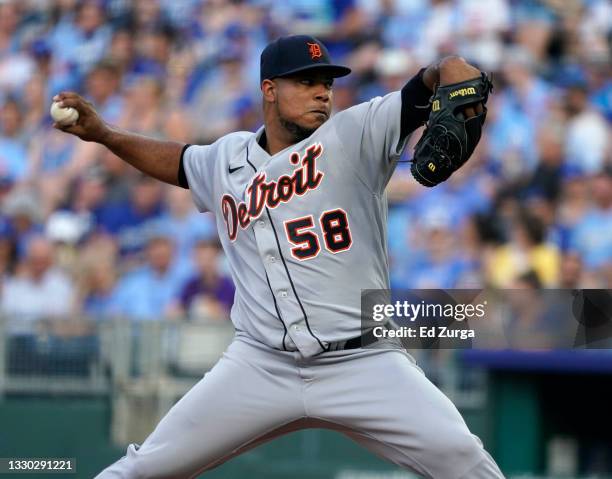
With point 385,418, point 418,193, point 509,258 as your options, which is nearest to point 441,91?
point 385,418

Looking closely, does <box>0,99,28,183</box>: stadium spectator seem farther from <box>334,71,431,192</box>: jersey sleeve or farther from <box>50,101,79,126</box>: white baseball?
<box>334,71,431,192</box>: jersey sleeve

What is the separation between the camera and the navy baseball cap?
3865 millimetres

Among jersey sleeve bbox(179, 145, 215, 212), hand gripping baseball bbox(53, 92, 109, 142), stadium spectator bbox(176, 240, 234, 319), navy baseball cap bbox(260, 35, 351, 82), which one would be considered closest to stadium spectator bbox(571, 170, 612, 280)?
stadium spectator bbox(176, 240, 234, 319)

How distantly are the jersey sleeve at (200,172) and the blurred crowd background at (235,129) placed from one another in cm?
254

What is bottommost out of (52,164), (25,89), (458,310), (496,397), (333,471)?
(333,471)

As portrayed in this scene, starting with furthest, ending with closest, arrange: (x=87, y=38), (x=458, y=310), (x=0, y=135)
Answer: (x=87, y=38) → (x=0, y=135) → (x=458, y=310)

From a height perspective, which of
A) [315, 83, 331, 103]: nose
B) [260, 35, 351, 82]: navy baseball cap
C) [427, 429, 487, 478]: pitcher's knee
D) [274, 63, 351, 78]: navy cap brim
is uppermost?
[260, 35, 351, 82]: navy baseball cap

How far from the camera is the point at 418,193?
26.8 ft

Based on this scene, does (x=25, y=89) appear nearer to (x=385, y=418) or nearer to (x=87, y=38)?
(x=87, y=38)

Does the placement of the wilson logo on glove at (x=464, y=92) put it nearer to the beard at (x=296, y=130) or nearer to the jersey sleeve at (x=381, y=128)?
the jersey sleeve at (x=381, y=128)

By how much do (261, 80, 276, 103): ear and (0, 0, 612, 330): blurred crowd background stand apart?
2.95 m

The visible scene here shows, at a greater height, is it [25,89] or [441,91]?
[25,89]

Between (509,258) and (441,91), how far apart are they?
425 centimetres

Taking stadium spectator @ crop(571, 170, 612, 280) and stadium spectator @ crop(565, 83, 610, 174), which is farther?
stadium spectator @ crop(565, 83, 610, 174)
